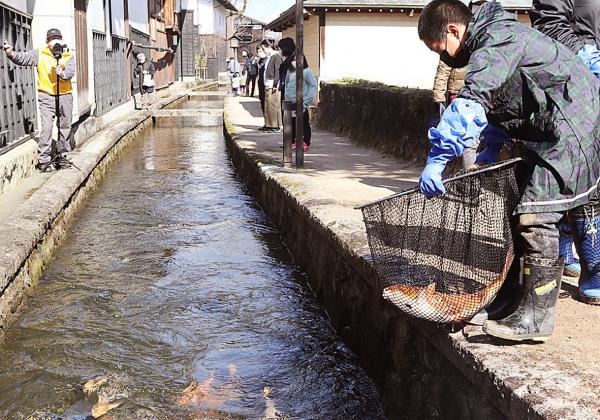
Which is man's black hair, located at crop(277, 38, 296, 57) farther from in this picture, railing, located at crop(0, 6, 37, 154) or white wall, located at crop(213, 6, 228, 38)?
white wall, located at crop(213, 6, 228, 38)

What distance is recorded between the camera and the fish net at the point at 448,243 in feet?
10.7

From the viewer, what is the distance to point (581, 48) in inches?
157

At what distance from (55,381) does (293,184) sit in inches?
147

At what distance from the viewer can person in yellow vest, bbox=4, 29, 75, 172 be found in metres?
9.17

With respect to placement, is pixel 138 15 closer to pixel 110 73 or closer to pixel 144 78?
pixel 144 78

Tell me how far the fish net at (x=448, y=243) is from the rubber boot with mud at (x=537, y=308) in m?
0.15

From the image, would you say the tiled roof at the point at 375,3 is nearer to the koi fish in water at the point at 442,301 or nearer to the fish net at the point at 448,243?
the fish net at the point at 448,243

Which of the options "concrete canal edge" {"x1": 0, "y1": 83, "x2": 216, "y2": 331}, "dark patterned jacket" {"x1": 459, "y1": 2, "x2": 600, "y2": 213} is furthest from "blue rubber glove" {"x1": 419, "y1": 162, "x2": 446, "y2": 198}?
"concrete canal edge" {"x1": 0, "y1": 83, "x2": 216, "y2": 331}

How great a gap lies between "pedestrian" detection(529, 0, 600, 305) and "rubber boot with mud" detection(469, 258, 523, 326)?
49cm

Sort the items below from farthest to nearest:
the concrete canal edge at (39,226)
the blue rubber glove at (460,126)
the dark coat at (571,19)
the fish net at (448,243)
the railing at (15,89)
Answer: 1. the railing at (15,89)
2. the concrete canal edge at (39,226)
3. the dark coat at (571,19)
4. the fish net at (448,243)
5. the blue rubber glove at (460,126)

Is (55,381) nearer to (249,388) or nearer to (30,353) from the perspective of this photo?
(30,353)

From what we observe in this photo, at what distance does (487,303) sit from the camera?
328 cm

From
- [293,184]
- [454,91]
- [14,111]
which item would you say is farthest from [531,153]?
[14,111]

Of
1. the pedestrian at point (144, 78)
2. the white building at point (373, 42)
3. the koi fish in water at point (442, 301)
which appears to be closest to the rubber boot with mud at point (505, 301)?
the koi fish in water at point (442, 301)
